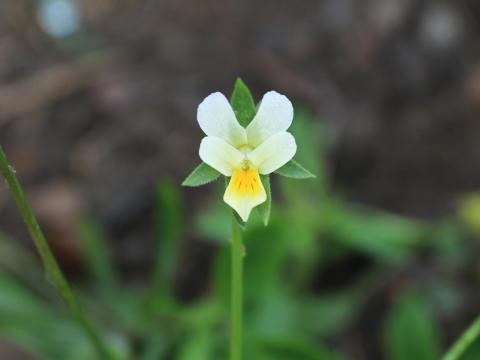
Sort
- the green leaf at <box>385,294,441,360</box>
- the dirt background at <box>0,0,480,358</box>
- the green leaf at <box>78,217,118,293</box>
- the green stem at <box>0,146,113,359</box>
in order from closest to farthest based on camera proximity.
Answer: the green stem at <box>0,146,113,359</box> < the green leaf at <box>385,294,441,360</box> < the green leaf at <box>78,217,118,293</box> < the dirt background at <box>0,0,480,358</box>

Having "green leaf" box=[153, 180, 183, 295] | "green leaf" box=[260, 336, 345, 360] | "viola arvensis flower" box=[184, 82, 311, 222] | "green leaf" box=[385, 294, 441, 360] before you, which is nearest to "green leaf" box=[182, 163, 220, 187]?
"viola arvensis flower" box=[184, 82, 311, 222]

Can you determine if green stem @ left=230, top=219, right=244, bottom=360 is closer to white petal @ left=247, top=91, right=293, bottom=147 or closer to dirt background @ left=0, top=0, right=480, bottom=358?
white petal @ left=247, top=91, right=293, bottom=147

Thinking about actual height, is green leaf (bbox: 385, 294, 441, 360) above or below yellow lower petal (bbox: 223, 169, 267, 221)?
above

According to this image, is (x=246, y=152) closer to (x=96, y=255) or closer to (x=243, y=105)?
(x=243, y=105)

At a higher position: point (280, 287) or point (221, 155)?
point (280, 287)

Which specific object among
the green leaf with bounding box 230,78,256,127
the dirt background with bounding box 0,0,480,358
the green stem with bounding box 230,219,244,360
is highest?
the dirt background with bounding box 0,0,480,358

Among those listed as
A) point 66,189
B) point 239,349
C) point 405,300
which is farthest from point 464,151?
point 239,349

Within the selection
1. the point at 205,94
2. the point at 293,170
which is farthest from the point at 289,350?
the point at 205,94
